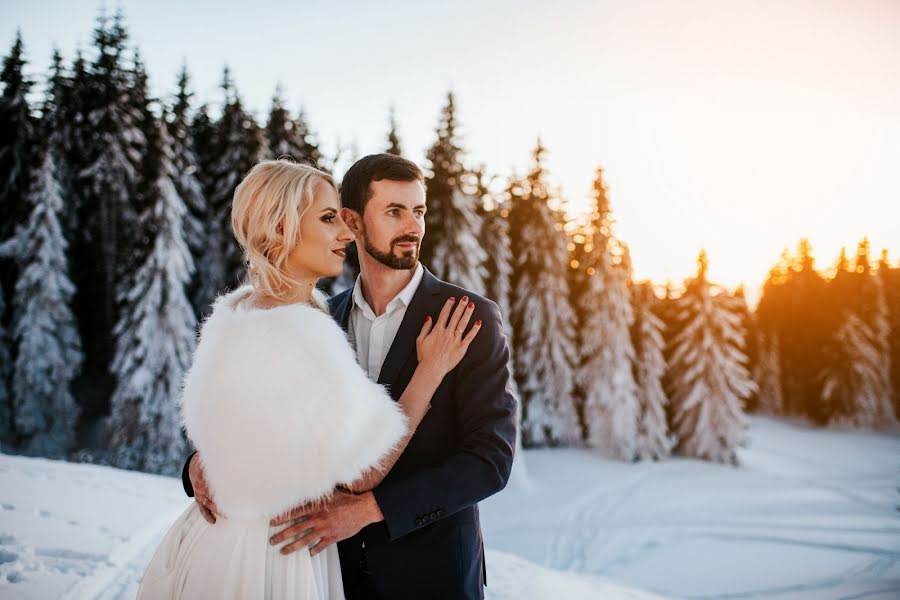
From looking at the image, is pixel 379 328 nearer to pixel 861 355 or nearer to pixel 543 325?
pixel 543 325

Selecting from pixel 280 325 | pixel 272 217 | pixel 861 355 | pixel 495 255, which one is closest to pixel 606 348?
pixel 495 255

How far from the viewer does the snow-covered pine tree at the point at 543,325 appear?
2955 centimetres

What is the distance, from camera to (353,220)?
3.44m

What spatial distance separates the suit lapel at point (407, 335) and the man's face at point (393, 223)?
22cm

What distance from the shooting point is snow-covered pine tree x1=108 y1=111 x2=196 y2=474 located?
2188cm

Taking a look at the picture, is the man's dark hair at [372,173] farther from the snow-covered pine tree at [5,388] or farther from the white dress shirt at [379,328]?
the snow-covered pine tree at [5,388]

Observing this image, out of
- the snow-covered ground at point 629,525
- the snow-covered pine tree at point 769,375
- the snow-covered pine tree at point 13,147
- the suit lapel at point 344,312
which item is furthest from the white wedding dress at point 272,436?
the snow-covered pine tree at point 769,375

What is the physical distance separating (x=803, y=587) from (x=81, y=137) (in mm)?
34785

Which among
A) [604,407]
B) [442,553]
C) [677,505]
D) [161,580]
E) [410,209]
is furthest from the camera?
[604,407]

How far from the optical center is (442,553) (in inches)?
112

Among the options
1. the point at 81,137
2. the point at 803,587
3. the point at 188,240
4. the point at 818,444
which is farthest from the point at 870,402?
the point at 81,137

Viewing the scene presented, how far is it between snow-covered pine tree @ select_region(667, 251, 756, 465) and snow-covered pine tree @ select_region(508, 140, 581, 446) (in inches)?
260

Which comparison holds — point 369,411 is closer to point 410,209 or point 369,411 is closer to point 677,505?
point 410,209

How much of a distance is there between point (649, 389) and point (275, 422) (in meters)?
30.5
